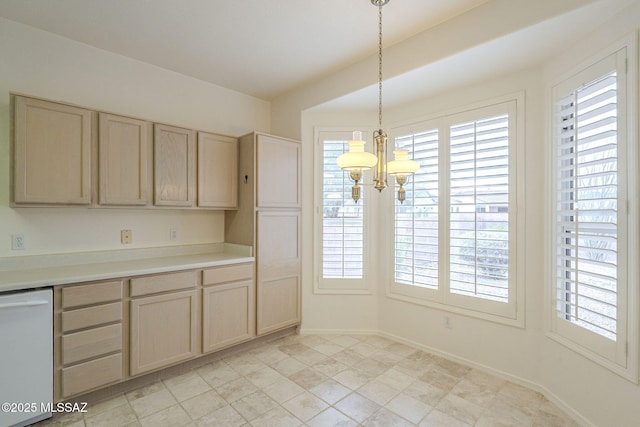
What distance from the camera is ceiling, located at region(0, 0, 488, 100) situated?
2125 mm

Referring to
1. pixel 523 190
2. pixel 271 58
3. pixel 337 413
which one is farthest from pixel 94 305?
pixel 523 190

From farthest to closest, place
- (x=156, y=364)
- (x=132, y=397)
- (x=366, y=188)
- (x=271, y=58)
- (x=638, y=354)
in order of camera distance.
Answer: (x=366, y=188), (x=271, y=58), (x=156, y=364), (x=132, y=397), (x=638, y=354)

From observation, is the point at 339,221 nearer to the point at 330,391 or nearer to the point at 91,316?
the point at 330,391

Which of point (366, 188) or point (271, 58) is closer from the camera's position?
point (271, 58)

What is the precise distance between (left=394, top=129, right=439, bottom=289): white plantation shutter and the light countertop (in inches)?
63.0

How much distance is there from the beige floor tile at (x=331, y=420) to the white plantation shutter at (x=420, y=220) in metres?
1.49

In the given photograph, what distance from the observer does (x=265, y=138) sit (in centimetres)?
316

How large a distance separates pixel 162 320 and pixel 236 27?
7.92 feet

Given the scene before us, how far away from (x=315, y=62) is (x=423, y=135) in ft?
4.22

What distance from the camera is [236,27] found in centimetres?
237

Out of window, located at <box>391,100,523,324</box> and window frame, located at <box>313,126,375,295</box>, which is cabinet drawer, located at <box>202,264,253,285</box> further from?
window, located at <box>391,100,523,324</box>

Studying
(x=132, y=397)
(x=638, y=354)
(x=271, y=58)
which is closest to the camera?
(x=638, y=354)

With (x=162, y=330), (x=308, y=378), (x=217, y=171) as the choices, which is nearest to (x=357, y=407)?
(x=308, y=378)

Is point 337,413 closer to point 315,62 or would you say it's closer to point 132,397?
point 132,397
